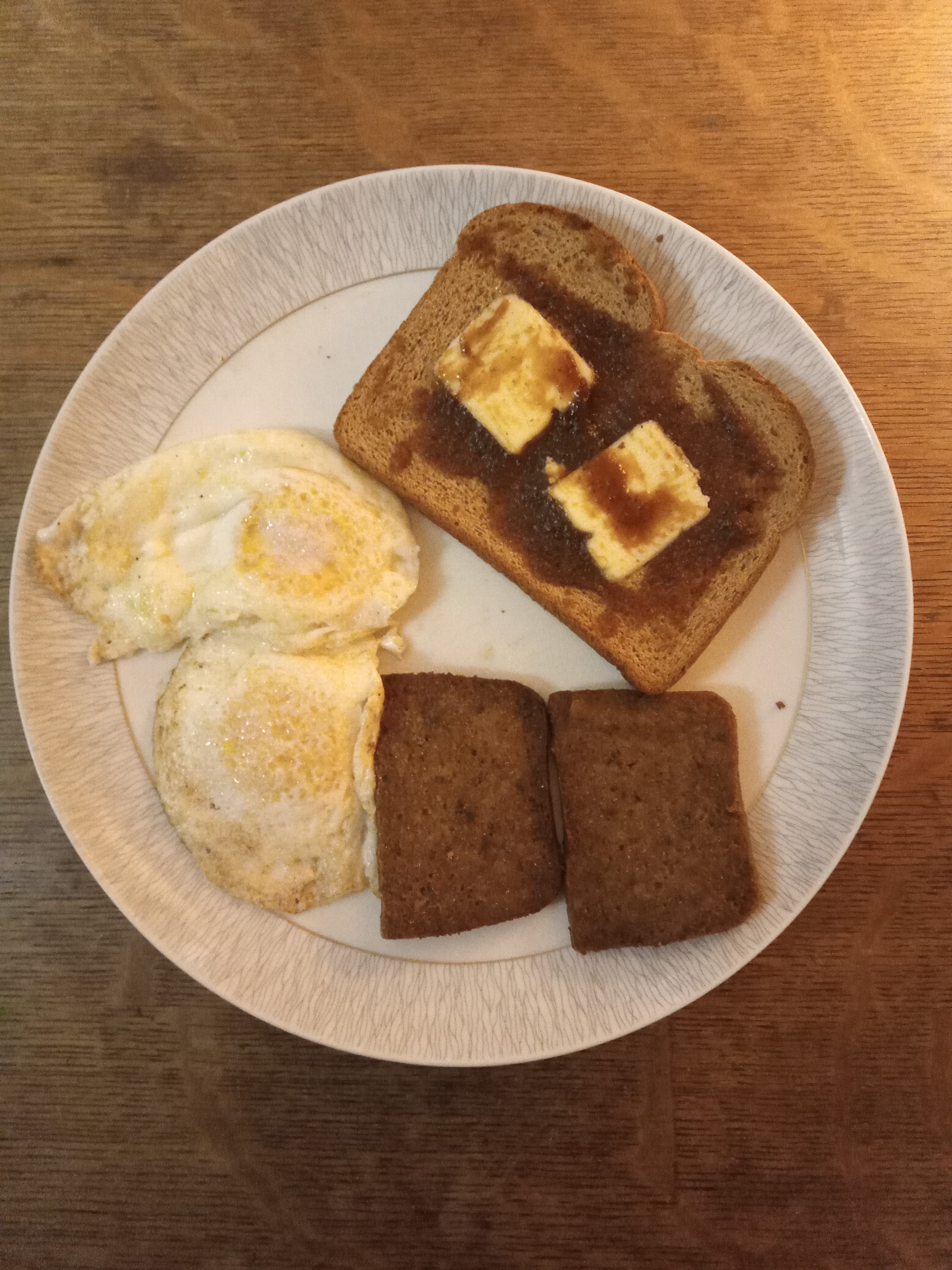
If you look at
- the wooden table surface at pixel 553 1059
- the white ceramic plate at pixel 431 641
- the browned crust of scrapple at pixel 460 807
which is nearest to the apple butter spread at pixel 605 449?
the white ceramic plate at pixel 431 641

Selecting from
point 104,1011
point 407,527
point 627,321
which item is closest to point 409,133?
point 627,321

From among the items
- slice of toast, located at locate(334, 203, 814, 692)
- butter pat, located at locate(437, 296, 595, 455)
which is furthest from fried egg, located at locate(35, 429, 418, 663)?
butter pat, located at locate(437, 296, 595, 455)

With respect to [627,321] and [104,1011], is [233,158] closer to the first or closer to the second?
[627,321]

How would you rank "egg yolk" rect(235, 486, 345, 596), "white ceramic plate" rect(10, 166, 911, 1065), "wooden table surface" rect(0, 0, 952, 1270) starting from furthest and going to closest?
"wooden table surface" rect(0, 0, 952, 1270) < "white ceramic plate" rect(10, 166, 911, 1065) < "egg yolk" rect(235, 486, 345, 596)

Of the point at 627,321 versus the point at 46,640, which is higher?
the point at 627,321

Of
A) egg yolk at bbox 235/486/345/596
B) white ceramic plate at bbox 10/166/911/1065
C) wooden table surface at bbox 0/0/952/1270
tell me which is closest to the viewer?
egg yolk at bbox 235/486/345/596

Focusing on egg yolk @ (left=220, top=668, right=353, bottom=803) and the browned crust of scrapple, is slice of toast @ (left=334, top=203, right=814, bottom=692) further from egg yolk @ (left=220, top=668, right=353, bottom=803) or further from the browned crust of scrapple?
egg yolk @ (left=220, top=668, right=353, bottom=803)

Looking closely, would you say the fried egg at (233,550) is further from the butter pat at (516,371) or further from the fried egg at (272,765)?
the butter pat at (516,371)
